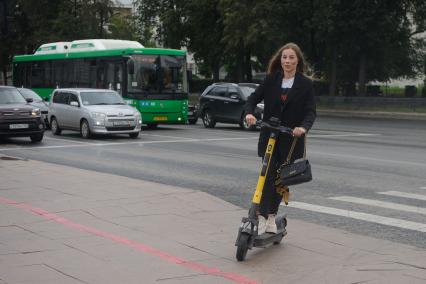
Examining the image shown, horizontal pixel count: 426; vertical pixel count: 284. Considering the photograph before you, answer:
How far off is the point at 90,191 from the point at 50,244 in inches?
136

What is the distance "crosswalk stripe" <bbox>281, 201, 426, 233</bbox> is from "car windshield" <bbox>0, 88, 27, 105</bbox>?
13377mm

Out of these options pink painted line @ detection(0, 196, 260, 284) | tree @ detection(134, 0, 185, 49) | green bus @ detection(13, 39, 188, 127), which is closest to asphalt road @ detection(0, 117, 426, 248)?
green bus @ detection(13, 39, 188, 127)

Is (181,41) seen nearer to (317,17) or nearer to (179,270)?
(317,17)

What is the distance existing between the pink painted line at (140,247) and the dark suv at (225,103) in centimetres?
1879

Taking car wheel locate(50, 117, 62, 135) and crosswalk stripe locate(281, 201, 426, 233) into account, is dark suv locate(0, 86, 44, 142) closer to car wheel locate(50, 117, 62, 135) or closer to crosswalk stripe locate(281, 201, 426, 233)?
→ car wheel locate(50, 117, 62, 135)

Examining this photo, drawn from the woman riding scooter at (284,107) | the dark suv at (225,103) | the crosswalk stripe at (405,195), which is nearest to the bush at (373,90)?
the dark suv at (225,103)

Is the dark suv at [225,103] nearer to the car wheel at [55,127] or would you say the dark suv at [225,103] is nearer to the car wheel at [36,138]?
the car wheel at [55,127]

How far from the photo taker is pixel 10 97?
21766mm

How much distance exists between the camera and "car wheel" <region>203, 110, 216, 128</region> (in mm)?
28828

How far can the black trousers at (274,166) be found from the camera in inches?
267

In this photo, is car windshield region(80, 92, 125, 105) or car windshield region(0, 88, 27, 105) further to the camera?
car windshield region(80, 92, 125, 105)

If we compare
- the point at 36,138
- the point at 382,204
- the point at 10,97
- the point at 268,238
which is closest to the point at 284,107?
the point at 268,238

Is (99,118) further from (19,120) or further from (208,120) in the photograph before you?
(208,120)

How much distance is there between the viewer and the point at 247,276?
6.00 metres
